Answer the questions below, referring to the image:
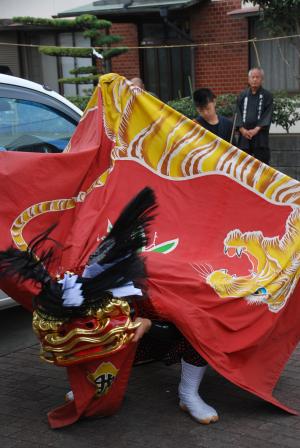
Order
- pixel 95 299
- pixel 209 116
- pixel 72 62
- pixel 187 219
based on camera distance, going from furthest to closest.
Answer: pixel 72 62 → pixel 209 116 → pixel 187 219 → pixel 95 299

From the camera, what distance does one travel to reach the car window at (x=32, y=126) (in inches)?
206

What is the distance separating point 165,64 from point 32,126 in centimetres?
1004

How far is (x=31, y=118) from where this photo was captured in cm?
542

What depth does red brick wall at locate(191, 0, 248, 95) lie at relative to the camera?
1366 cm

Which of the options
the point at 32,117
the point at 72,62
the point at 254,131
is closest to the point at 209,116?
the point at 32,117

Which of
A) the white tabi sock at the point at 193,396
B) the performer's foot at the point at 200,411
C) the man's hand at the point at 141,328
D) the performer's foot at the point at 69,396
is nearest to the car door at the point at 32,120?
the performer's foot at the point at 69,396

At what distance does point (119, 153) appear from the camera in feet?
13.0

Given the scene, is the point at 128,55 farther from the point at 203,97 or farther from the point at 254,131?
the point at 203,97

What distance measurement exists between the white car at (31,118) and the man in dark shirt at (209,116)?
113 cm

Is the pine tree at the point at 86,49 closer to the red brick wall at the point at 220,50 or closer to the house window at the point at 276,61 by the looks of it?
the red brick wall at the point at 220,50

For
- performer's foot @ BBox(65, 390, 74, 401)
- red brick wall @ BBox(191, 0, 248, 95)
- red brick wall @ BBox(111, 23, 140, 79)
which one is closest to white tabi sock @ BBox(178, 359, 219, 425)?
performer's foot @ BBox(65, 390, 74, 401)

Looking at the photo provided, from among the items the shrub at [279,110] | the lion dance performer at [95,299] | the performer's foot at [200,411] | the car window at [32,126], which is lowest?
the performer's foot at [200,411]

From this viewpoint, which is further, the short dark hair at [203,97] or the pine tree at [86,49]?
the pine tree at [86,49]

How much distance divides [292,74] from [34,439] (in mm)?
10776
